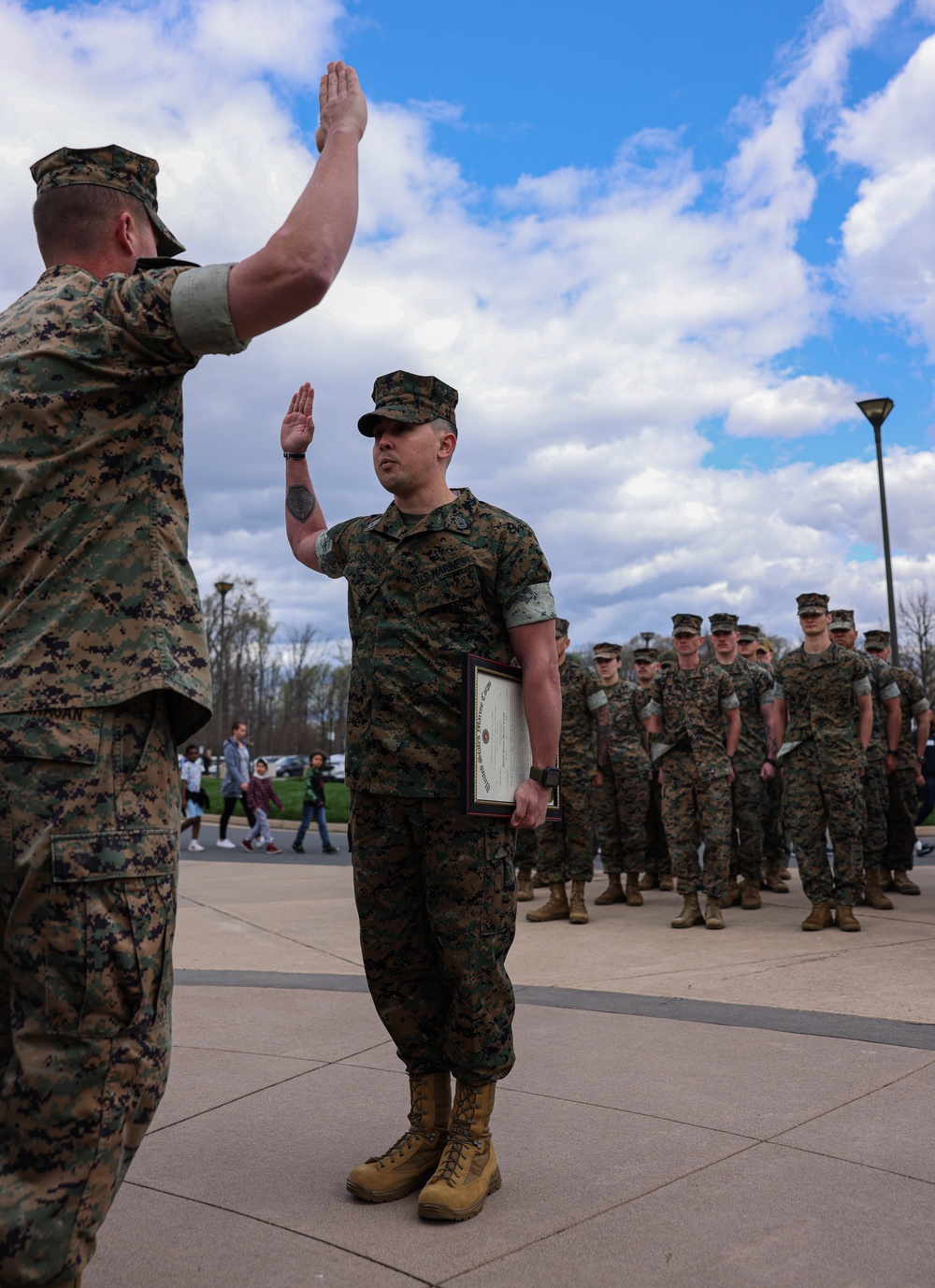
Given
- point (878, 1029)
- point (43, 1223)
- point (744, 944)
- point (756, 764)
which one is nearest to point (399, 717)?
point (43, 1223)

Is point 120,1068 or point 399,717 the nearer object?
point 120,1068

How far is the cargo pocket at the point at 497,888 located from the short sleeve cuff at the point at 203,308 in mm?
1703

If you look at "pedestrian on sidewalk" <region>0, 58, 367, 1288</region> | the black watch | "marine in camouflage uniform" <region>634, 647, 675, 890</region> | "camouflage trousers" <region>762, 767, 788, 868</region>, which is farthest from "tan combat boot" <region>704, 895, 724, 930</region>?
"pedestrian on sidewalk" <region>0, 58, 367, 1288</region>

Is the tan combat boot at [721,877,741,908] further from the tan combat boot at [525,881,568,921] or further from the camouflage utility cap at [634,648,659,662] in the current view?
the camouflage utility cap at [634,648,659,662]

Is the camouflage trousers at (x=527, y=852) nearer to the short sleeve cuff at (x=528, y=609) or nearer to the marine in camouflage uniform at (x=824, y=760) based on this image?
the marine in camouflage uniform at (x=824, y=760)

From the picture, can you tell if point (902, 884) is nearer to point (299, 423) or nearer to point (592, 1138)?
point (592, 1138)

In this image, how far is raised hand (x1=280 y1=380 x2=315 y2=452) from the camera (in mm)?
3820

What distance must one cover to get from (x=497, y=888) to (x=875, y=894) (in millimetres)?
6847

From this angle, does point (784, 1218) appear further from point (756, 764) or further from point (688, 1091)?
point (756, 764)

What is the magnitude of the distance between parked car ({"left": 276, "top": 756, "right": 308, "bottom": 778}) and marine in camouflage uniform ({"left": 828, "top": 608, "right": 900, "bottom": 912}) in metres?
39.8

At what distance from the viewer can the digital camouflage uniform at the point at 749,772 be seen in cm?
980

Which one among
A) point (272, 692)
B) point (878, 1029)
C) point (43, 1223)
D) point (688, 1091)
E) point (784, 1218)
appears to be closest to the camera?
point (43, 1223)

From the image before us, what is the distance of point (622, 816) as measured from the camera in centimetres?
1016

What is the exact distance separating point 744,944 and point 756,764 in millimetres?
3259
